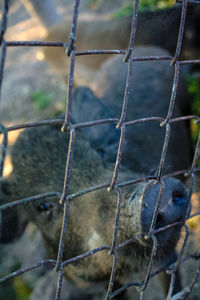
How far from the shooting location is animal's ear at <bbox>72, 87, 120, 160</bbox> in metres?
2.24

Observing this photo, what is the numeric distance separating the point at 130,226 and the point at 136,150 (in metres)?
1.44

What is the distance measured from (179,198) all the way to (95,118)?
1175 mm

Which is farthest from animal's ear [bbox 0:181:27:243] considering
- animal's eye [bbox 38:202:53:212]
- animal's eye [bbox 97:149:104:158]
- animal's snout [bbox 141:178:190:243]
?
animal's snout [bbox 141:178:190:243]

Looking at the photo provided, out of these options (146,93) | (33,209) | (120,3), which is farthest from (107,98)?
(120,3)

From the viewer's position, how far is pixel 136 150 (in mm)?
2789

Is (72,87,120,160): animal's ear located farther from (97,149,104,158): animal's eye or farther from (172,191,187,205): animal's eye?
(172,191,187,205): animal's eye

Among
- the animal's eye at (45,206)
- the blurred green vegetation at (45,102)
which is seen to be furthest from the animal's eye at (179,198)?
the blurred green vegetation at (45,102)

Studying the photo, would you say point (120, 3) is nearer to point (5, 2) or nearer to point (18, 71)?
point (18, 71)

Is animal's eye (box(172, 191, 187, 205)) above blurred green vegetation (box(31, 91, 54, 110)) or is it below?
below

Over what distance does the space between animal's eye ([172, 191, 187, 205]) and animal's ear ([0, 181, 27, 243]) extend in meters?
1.22

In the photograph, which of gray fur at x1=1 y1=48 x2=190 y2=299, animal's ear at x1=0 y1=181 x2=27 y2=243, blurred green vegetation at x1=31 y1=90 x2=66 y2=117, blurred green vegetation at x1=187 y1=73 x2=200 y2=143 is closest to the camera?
gray fur at x1=1 y1=48 x2=190 y2=299

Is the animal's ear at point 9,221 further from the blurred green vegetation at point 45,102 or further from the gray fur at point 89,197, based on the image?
the blurred green vegetation at point 45,102

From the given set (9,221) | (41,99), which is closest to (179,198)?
(9,221)

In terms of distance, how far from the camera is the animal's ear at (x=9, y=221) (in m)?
2.13
